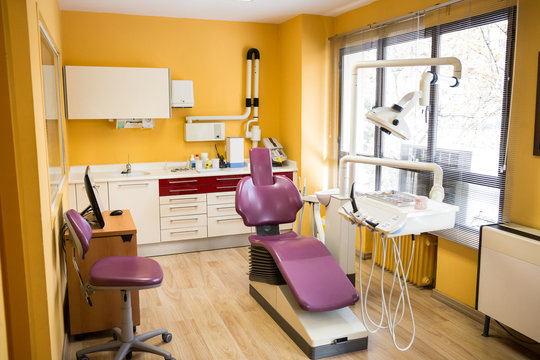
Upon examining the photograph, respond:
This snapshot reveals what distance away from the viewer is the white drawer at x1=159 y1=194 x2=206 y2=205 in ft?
16.5

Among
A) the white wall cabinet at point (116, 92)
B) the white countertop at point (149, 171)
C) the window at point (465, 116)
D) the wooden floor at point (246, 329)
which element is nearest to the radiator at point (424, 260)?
the wooden floor at point (246, 329)

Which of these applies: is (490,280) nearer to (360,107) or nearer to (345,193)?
(345,193)

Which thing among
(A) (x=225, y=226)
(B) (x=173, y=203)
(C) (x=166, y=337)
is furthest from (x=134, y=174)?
(C) (x=166, y=337)

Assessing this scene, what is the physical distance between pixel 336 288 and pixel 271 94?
3404mm

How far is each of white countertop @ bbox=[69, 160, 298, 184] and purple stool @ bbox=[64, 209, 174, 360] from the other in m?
1.91

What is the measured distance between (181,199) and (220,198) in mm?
437

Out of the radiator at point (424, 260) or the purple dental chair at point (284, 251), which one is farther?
the radiator at point (424, 260)

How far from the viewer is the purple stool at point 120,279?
9.00 ft

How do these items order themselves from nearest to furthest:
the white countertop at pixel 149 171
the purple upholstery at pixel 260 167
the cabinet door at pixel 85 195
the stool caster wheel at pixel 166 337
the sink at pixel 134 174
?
the stool caster wheel at pixel 166 337 < the purple upholstery at pixel 260 167 < the cabinet door at pixel 85 195 < the white countertop at pixel 149 171 < the sink at pixel 134 174

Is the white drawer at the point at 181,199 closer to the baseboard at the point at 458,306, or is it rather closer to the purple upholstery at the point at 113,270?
the purple upholstery at the point at 113,270

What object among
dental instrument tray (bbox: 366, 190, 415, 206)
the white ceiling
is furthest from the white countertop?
dental instrument tray (bbox: 366, 190, 415, 206)

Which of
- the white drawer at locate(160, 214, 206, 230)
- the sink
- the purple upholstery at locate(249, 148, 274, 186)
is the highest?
the purple upholstery at locate(249, 148, 274, 186)

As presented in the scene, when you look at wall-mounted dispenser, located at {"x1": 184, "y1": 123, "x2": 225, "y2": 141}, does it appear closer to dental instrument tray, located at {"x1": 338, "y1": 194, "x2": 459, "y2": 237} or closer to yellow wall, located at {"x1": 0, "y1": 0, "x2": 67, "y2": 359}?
dental instrument tray, located at {"x1": 338, "y1": 194, "x2": 459, "y2": 237}

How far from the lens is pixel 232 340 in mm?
3268
